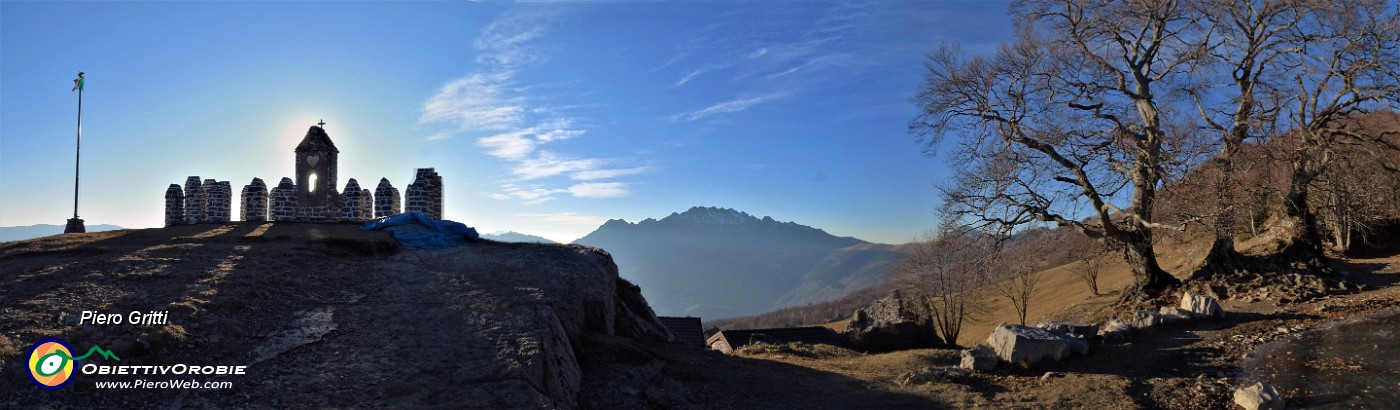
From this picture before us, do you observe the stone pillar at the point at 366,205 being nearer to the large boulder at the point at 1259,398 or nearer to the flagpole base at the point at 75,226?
the flagpole base at the point at 75,226

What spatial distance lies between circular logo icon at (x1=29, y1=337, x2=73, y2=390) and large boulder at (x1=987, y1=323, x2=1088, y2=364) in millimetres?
13152

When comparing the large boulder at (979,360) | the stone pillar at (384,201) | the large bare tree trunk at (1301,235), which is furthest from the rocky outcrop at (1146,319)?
the stone pillar at (384,201)

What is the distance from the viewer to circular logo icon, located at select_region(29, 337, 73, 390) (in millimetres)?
7980

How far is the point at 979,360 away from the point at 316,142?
2138 cm

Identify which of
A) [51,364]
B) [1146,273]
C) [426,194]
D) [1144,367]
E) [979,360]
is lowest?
[1144,367]

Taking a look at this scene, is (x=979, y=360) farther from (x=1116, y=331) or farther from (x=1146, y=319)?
(x=1146, y=319)

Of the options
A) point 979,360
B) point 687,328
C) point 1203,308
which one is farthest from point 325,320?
point 687,328

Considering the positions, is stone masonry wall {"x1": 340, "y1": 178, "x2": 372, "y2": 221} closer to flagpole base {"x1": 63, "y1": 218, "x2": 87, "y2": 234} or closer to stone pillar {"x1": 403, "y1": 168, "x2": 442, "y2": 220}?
stone pillar {"x1": 403, "y1": 168, "x2": 442, "y2": 220}

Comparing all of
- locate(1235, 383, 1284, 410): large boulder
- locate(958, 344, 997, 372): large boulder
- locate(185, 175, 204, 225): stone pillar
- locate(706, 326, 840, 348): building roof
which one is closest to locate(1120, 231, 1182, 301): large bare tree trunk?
locate(706, 326, 840, 348): building roof

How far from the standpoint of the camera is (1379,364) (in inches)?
454

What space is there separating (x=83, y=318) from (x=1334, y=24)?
27.4m

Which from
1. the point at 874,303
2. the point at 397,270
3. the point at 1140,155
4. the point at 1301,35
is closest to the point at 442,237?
the point at 397,270

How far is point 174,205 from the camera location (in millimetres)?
23250

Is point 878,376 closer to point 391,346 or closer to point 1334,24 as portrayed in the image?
point 391,346
